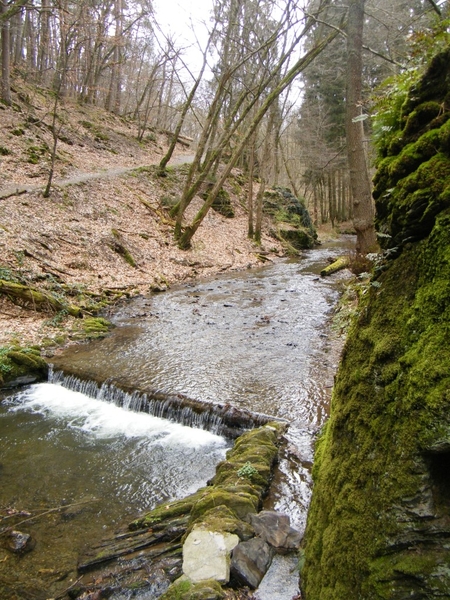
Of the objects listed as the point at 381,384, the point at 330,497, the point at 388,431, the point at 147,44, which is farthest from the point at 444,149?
the point at 147,44

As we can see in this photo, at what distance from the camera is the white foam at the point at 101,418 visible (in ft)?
19.6

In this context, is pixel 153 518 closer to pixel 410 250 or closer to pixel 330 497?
pixel 330 497

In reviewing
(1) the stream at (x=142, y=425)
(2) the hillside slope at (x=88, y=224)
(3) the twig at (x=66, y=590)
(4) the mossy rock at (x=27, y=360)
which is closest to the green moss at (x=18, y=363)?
(4) the mossy rock at (x=27, y=360)

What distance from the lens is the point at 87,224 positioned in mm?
15352

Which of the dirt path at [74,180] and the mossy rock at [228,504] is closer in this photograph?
the mossy rock at [228,504]

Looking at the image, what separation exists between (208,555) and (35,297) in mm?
8578

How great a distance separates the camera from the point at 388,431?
1926mm

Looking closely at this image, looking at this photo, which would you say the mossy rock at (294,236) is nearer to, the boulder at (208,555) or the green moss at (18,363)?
the green moss at (18,363)

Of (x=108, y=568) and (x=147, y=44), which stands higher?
(x=147, y=44)

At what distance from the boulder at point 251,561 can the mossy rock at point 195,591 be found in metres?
0.22

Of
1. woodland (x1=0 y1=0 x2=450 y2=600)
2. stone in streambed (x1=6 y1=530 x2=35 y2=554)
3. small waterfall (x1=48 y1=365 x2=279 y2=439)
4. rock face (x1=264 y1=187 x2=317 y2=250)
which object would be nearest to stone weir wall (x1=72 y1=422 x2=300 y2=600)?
woodland (x1=0 y1=0 x2=450 y2=600)

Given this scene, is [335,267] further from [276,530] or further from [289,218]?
[276,530]

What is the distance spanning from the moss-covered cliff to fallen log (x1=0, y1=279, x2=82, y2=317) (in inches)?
357

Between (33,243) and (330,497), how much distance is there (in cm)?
1244
